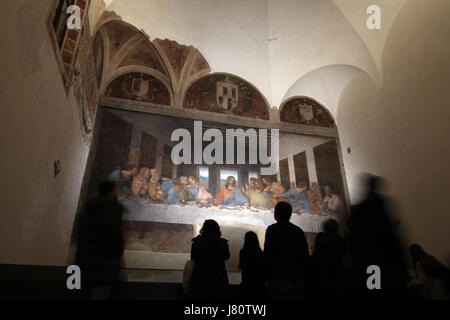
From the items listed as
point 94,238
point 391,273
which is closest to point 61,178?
point 94,238

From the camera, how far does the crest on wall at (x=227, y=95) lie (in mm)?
10141

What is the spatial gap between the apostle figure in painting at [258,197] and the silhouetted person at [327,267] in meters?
5.65

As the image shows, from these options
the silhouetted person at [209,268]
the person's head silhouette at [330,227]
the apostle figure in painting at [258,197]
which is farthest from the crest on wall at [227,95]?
the person's head silhouette at [330,227]

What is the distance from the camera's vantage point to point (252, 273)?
11.3 feet

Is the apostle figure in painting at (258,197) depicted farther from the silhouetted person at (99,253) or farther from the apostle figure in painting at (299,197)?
the silhouetted person at (99,253)

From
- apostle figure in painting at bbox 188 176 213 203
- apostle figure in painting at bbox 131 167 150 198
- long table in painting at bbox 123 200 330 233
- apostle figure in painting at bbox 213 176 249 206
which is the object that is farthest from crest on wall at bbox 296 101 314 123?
apostle figure in painting at bbox 131 167 150 198

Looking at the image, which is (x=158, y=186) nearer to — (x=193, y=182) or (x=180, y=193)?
(x=180, y=193)

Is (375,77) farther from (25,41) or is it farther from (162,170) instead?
(25,41)

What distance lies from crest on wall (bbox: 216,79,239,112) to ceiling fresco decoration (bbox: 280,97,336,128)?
5.42 ft

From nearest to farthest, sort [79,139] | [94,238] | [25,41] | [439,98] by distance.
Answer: [94,238] < [25,41] < [439,98] < [79,139]

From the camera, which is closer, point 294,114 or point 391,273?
point 391,273

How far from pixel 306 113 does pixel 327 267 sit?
8.47 m

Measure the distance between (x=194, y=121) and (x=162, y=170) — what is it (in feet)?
6.22

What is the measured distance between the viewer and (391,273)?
2.99m
